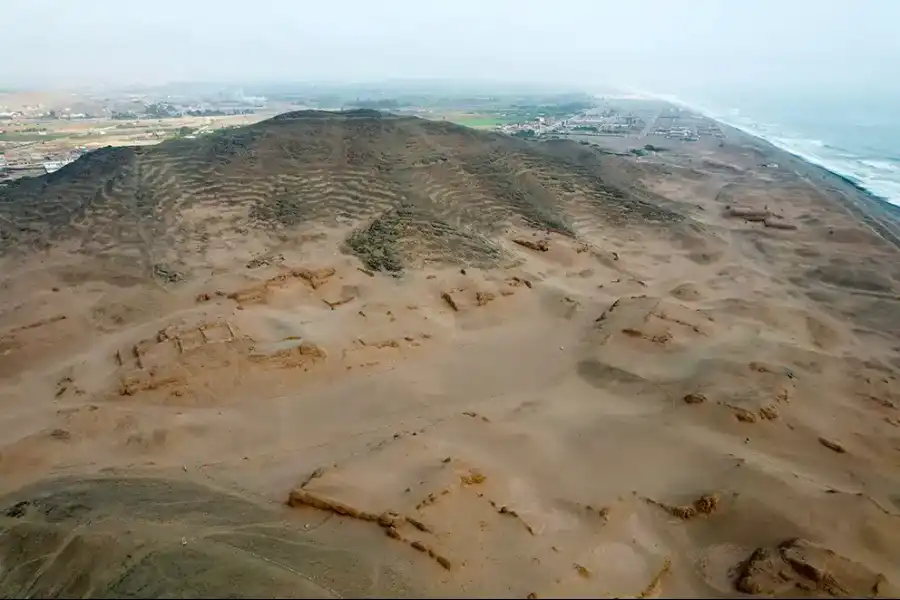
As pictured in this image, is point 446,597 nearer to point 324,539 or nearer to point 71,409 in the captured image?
point 324,539

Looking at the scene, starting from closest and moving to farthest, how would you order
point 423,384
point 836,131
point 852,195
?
1. point 423,384
2. point 852,195
3. point 836,131

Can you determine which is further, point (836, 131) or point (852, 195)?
point (836, 131)

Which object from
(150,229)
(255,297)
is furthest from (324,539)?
(150,229)

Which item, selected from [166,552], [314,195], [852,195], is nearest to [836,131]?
[852,195]

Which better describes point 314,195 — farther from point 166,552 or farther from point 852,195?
point 852,195

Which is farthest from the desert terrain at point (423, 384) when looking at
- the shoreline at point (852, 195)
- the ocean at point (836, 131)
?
the ocean at point (836, 131)

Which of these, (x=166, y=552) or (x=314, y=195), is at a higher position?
(x=314, y=195)

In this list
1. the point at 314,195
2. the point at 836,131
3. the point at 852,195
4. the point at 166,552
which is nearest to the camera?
the point at 166,552

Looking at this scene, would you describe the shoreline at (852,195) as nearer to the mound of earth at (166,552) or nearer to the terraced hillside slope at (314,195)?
the terraced hillside slope at (314,195)

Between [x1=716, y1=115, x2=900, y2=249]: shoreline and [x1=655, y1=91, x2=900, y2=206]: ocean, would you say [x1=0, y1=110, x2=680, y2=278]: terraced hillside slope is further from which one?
[x1=655, y1=91, x2=900, y2=206]: ocean
